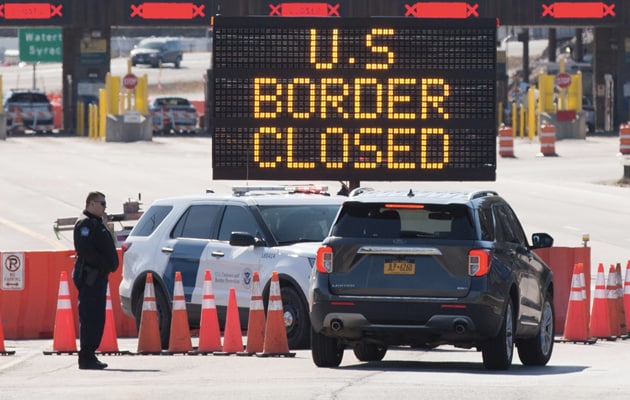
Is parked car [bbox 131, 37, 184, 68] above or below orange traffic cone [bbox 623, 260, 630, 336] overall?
above

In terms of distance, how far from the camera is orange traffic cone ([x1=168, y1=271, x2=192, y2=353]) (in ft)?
53.1

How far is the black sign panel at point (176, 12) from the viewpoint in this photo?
58.7 metres

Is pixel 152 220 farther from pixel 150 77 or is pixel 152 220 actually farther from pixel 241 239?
pixel 150 77

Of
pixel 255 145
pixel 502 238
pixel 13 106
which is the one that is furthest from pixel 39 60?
pixel 502 238

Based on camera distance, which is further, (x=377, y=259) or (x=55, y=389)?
(x=377, y=259)

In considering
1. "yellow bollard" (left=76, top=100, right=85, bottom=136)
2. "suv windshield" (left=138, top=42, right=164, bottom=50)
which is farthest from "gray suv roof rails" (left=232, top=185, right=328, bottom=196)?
"suv windshield" (left=138, top=42, right=164, bottom=50)

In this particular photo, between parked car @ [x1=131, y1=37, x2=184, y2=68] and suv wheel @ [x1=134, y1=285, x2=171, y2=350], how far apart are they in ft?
322

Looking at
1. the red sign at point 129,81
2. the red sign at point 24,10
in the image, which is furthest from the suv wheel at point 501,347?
the red sign at point 129,81

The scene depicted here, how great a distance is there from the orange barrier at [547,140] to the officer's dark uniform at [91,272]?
132ft

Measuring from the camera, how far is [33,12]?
5881 cm

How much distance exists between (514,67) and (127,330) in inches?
3872

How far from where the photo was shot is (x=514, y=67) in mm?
116312

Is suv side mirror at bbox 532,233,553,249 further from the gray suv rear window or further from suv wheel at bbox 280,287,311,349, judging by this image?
the gray suv rear window

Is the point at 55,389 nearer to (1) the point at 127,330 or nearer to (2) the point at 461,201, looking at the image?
(2) the point at 461,201
